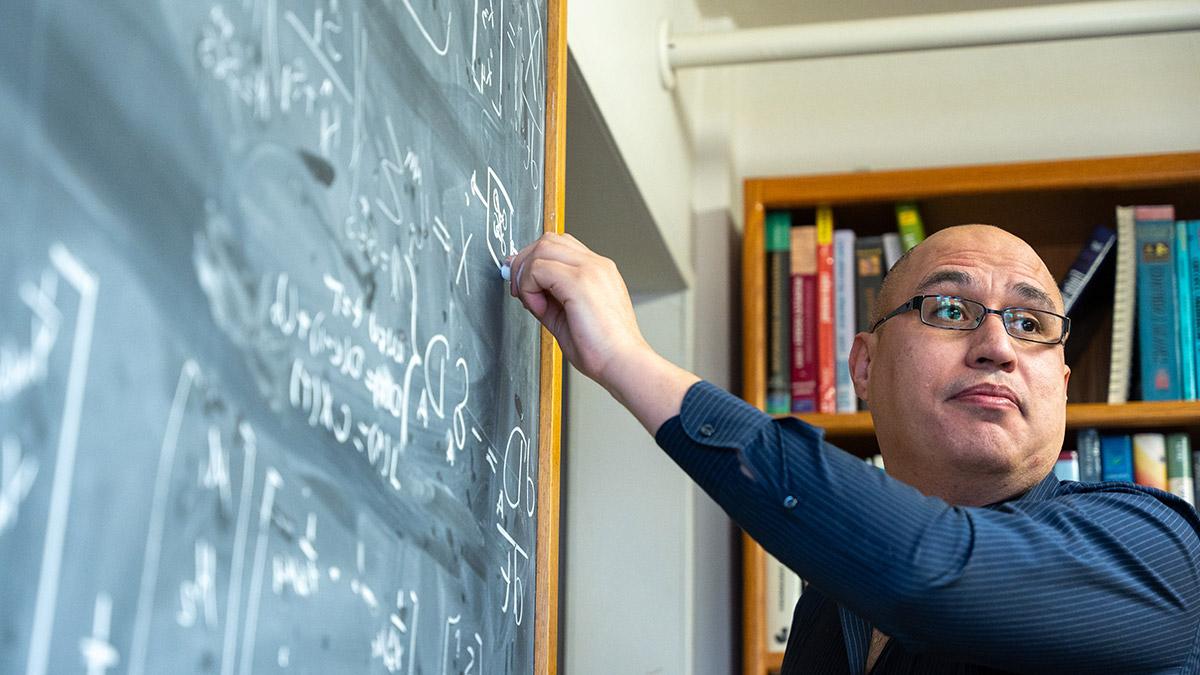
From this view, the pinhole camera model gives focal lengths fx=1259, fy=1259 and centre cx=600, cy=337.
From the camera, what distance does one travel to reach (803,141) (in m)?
2.77

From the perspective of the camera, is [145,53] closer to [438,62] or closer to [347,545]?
[347,545]

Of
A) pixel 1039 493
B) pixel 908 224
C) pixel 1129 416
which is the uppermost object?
pixel 908 224

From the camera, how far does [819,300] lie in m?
2.48

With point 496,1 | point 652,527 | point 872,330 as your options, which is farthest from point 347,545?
point 652,527

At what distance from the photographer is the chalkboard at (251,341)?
45cm

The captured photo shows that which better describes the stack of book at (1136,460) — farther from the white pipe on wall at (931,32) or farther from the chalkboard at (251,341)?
the chalkboard at (251,341)

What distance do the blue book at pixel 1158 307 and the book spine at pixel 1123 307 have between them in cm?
1

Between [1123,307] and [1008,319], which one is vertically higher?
[1123,307]

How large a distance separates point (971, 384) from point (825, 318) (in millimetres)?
1185

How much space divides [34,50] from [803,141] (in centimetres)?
244

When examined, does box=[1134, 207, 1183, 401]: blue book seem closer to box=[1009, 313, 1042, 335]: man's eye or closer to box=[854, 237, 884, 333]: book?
box=[854, 237, 884, 333]: book

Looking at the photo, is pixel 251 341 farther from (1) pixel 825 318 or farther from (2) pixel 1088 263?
(2) pixel 1088 263

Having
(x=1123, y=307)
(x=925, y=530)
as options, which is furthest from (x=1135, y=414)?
(x=925, y=530)

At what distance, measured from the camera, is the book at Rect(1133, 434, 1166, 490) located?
2303 mm
